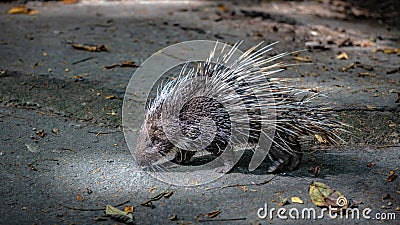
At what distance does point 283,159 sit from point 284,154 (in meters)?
0.04

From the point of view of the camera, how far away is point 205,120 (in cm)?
449

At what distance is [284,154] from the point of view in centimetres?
457

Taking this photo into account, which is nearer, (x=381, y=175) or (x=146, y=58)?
(x=381, y=175)

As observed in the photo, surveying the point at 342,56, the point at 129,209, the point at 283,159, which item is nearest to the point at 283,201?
the point at 283,159

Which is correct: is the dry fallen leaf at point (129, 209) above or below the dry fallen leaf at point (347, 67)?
below

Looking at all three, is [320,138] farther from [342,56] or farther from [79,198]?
[342,56]

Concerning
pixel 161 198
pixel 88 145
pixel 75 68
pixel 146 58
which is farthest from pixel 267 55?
pixel 161 198

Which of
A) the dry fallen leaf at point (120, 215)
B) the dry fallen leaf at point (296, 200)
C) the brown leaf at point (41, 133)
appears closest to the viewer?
the dry fallen leaf at point (120, 215)

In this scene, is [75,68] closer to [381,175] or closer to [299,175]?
[299,175]

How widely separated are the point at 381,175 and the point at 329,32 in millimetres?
4901

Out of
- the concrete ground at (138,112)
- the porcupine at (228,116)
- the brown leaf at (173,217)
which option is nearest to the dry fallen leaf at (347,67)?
the concrete ground at (138,112)

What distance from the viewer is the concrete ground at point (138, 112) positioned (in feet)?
13.8

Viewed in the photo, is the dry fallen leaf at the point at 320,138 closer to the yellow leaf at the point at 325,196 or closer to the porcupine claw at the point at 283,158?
the porcupine claw at the point at 283,158

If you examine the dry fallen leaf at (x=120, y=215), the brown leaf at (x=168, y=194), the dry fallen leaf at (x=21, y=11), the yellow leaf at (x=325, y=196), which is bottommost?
the dry fallen leaf at (x=120, y=215)
